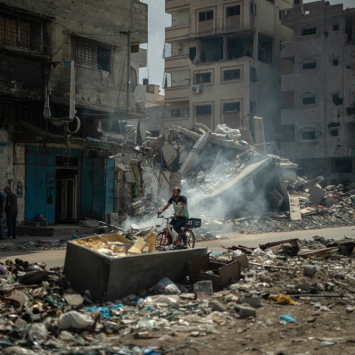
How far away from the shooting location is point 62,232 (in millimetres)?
16734

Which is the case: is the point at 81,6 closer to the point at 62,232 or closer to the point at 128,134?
the point at 62,232

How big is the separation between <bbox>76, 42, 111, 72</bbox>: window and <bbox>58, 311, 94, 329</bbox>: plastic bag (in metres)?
14.7

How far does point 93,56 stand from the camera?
63.1 ft

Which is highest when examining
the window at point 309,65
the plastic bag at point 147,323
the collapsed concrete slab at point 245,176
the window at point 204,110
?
the window at point 309,65

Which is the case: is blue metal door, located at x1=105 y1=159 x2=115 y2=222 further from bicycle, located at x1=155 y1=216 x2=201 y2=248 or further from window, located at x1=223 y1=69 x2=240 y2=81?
window, located at x1=223 y1=69 x2=240 y2=81

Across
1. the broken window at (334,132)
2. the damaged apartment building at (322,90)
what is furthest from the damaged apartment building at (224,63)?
the broken window at (334,132)

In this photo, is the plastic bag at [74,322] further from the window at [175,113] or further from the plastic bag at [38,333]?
the window at [175,113]

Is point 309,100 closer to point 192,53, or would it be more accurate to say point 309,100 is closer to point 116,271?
point 192,53

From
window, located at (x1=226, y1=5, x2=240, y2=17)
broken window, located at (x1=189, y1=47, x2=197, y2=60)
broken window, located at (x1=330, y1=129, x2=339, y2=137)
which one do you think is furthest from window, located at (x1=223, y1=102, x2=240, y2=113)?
broken window, located at (x1=330, y1=129, x2=339, y2=137)

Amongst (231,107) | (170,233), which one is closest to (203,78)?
(231,107)

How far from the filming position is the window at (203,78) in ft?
156

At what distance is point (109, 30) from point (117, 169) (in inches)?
247

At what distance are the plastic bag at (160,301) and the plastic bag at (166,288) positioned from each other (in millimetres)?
394

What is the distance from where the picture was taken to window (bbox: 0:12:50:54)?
1625 cm
